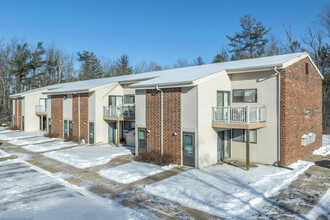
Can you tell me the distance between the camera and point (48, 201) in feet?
27.6

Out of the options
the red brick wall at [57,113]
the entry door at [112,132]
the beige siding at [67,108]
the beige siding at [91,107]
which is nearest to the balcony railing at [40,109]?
the red brick wall at [57,113]

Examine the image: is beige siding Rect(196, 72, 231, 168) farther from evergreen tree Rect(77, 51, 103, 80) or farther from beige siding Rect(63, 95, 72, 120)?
evergreen tree Rect(77, 51, 103, 80)

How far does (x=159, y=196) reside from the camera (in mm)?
8891

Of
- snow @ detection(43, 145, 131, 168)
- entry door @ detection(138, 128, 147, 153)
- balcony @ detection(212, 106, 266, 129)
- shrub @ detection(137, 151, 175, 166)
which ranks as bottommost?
snow @ detection(43, 145, 131, 168)

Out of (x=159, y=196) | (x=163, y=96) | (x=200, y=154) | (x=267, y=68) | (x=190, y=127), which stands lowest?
(x=159, y=196)

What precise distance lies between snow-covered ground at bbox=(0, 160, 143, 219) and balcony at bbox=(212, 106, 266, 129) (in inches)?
274

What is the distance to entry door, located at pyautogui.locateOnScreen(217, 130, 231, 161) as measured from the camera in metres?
14.0

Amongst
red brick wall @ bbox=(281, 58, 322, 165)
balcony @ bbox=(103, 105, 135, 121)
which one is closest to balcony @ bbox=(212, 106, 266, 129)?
red brick wall @ bbox=(281, 58, 322, 165)

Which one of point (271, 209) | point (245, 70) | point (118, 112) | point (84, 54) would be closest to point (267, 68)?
point (245, 70)

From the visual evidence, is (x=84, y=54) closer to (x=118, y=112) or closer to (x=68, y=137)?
(x=68, y=137)

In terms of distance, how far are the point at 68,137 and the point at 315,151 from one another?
768 inches

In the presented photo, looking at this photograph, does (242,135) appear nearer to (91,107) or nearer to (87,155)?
(87,155)

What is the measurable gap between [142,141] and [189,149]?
3666mm

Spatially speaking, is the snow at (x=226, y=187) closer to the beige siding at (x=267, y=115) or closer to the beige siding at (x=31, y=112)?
the beige siding at (x=267, y=115)
